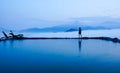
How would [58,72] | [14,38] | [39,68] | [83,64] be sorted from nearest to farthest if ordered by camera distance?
[58,72], [39,68], [83,64], [14,38]

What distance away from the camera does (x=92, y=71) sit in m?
7.46

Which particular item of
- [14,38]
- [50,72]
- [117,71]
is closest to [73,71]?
[50,72]

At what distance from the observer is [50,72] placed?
24.0ft

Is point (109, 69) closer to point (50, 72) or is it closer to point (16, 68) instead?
point (50, 72)

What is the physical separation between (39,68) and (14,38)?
1830 centimetres

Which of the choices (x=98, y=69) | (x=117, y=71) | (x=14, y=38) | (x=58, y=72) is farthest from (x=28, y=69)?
(x=14, y=38)

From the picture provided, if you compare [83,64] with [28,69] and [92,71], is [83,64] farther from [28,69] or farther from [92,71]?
[28,69]

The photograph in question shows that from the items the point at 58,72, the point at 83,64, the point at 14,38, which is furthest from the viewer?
the point at 14,38

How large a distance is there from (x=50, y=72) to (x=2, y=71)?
55.6 inches

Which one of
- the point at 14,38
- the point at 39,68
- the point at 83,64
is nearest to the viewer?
the point at 39,68

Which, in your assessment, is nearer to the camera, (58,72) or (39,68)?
(58,72)

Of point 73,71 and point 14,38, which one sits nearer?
point 73,71

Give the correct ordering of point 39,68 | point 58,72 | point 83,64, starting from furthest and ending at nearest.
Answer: point 83,64 < point 39,68 < point 58,72

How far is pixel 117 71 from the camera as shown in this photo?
7.32 metres
